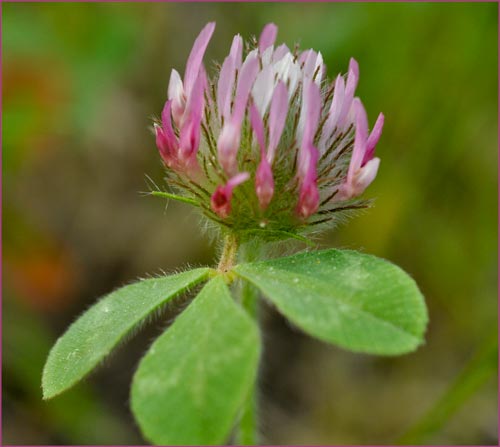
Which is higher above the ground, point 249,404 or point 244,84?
point 244,84

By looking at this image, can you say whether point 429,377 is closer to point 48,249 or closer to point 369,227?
point 369,227

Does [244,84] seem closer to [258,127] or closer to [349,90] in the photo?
[258,127]

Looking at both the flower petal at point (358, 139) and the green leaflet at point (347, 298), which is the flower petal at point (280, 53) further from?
the green leaflet at point (347, 298)

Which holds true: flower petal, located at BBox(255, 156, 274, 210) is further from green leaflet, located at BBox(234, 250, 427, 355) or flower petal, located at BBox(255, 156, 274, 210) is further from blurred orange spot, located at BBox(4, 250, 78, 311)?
blurred orange spot, located at BBox(4, 250, 78, 311)

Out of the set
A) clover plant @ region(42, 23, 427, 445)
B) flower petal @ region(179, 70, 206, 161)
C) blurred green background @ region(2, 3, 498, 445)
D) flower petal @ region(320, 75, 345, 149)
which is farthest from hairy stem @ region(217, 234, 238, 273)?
blurred green background @ region(2, 3, 498, 445)

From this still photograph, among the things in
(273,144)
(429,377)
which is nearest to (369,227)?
(429,377)

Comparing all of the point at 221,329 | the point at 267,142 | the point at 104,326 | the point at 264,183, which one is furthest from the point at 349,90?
the point at 104,326
